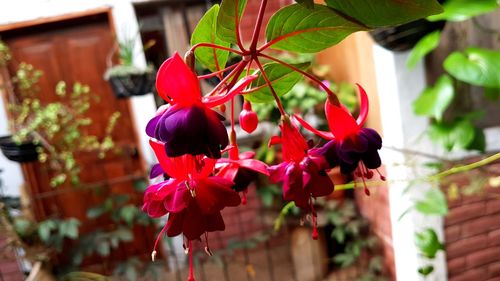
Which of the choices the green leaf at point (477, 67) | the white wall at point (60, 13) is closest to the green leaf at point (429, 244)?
the green leaf at point (477, 67)

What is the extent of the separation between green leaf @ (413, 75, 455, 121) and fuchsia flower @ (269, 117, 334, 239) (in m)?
Answer: 0.77

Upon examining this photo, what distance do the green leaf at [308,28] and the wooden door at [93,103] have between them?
1.73 metres

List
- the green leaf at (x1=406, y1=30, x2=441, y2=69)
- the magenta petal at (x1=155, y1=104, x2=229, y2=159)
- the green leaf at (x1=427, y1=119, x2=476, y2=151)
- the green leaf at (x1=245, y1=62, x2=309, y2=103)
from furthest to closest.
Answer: the green leaf at (x1=427, y1=119, x2=476, y2=151) → the green leaf at (x1=406, y1=30, x2=441, y2=69) → the green leaf at (x1=245, y1=62, x2=309, y2=103) → the magenta petal at (x1=155, y1=104, x2=229, y2=159)

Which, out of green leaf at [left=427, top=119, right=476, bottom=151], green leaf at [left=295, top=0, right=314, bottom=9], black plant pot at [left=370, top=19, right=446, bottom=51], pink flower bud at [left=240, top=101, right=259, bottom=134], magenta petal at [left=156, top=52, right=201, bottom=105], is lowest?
green leaf at [left=427, top=119, right=476, bottom=151]

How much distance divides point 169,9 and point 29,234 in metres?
1.32

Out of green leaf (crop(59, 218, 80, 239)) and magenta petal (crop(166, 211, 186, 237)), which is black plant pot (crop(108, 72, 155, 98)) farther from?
magenta petal (crop(166, 211, 186, 237))

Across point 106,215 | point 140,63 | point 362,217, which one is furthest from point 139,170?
point 362,217

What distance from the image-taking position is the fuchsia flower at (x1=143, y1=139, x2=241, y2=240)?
24 cm

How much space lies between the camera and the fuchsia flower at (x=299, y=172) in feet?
0.88

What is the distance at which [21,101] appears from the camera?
1917mm

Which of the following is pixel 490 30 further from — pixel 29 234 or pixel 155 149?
pixel 29 234

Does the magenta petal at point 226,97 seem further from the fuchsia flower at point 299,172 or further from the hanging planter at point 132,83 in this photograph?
the hanging planter at point 132,83

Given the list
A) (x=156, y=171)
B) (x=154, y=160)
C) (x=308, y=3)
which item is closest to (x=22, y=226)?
(x=154, y=160)

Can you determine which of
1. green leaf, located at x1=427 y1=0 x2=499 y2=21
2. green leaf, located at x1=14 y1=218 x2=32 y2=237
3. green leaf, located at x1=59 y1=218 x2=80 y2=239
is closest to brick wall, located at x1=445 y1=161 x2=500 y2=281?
green leaf, located at x1=427 y1=0 x2=499 y2=21
